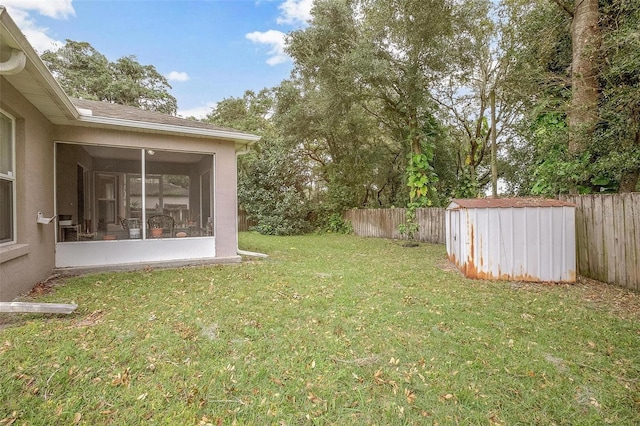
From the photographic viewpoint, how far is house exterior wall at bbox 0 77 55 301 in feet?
12.2

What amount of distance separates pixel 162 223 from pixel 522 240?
7306 millimetres

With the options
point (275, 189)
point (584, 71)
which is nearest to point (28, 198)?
point (584, 71)

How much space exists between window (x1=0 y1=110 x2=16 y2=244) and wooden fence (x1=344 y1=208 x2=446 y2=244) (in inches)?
416

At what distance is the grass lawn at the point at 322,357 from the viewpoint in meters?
2.06

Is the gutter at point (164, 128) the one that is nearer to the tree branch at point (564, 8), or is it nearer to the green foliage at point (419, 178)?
the green foliage at point (419, 178)

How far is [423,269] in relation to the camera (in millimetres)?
6477

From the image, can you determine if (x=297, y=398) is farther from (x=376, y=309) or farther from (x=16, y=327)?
(x=16, y=327)

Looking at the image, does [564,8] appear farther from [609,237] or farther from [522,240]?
[522,240]

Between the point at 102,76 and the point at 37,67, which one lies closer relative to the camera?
the point at 37,67

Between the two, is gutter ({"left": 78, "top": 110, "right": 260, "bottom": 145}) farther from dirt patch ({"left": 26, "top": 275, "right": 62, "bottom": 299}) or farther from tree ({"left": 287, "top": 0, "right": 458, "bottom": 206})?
tree ({"left": 287, "top": 0, "right": 458, "bottom": 206})

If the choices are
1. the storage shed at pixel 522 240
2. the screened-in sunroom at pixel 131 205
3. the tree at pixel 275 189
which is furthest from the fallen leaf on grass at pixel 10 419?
the tree at pixel 275 189

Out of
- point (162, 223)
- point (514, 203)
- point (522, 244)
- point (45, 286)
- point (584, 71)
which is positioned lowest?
point (45, 286)

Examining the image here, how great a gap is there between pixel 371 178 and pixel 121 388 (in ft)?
45.1

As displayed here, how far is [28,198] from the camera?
4.28 m
